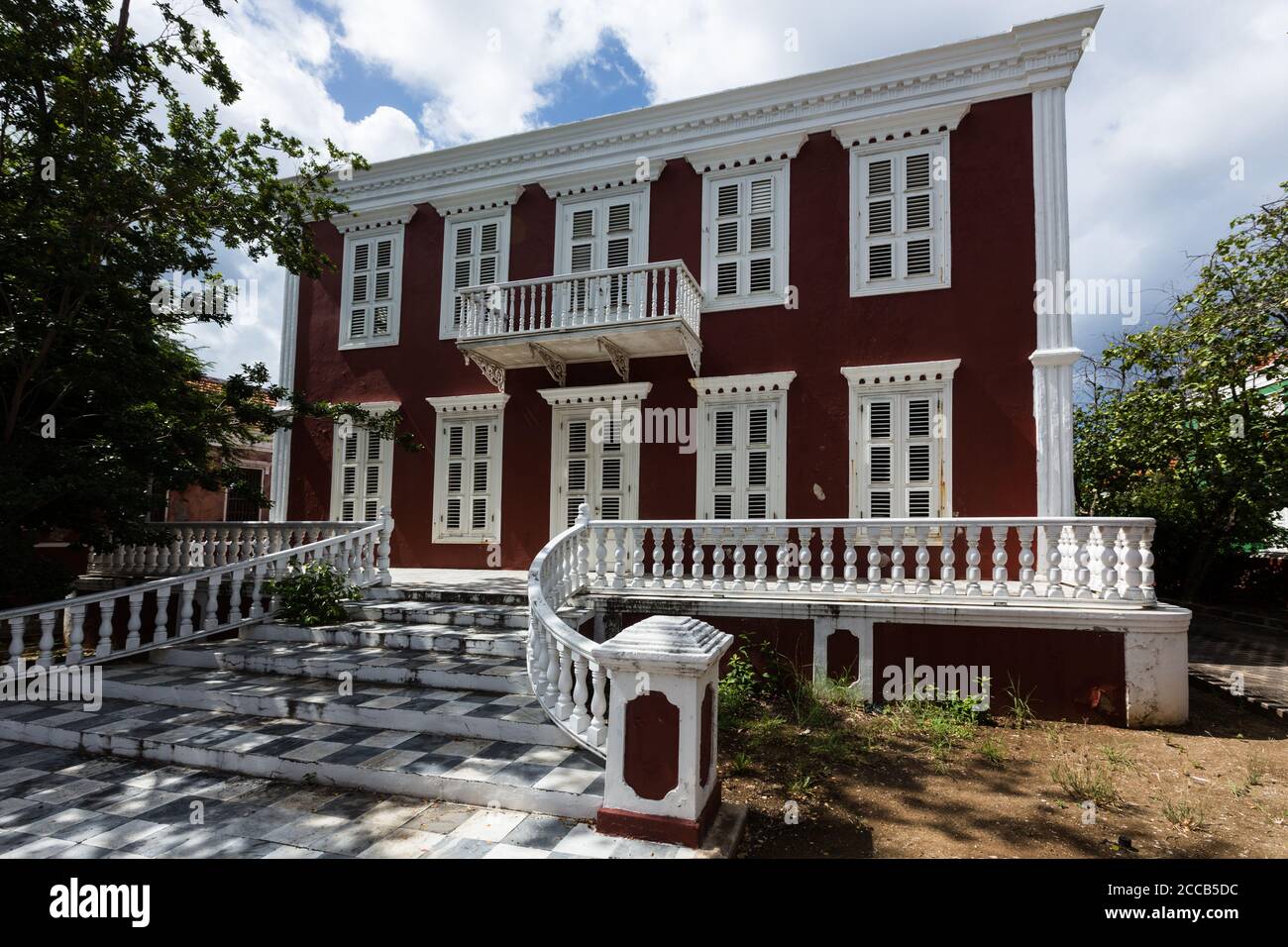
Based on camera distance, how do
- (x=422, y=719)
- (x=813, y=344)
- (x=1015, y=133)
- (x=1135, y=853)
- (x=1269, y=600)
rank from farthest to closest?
1. (x=1269, y=600)
2. (x=813, y=344)
3. (x=1015, y=133)
4. (x=422, y=719)
5. (x=1135, y=853)

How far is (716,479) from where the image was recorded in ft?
31.9

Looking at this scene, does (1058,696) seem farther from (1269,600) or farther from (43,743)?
(1269,600)

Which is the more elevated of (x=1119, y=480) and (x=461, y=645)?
(x=1119, y=480)

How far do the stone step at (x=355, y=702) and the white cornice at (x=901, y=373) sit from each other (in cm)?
647

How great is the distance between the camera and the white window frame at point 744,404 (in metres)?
9.39

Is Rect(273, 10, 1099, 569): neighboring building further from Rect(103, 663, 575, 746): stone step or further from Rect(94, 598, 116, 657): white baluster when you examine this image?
Rect(103, 663, 575, 746): stone step

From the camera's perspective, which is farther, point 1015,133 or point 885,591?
point 1015,133

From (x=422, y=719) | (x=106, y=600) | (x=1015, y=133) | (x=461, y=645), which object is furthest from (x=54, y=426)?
(x=1015, y=133)

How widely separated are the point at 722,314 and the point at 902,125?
366 cm

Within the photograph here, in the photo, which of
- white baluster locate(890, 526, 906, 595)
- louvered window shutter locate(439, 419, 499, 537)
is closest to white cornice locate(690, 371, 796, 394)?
white baluster locate(890, 526, 906, 595)

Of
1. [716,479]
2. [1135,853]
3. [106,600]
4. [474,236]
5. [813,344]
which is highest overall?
[474,236]

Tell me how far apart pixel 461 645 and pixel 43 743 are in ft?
10.6

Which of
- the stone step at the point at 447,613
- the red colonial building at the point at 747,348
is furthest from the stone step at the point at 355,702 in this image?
the red colonial building at the point at 747,348
